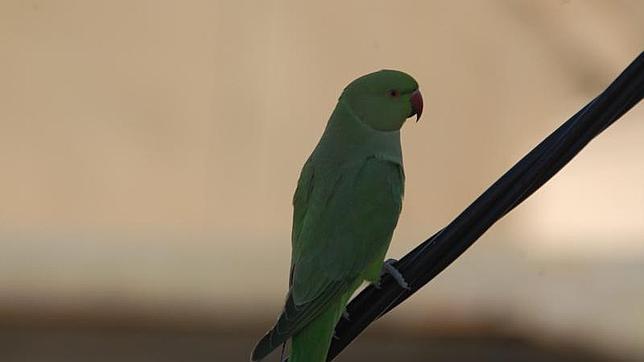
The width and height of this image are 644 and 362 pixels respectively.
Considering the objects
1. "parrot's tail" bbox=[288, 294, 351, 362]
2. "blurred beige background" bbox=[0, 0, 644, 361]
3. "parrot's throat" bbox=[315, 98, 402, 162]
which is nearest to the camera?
"parrot's tail" bbox=[288, 294, 351, 362]

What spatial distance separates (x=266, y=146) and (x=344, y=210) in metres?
3.54

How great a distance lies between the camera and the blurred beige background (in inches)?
252

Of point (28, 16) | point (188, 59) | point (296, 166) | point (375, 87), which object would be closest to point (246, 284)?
point (296, 166)

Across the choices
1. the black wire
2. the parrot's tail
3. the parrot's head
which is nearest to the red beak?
the parrot's head

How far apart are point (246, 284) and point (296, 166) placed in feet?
2.65

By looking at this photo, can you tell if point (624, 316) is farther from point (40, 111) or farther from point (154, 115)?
point (40, 111)

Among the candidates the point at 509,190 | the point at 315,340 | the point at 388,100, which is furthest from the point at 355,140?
the point at 509,190

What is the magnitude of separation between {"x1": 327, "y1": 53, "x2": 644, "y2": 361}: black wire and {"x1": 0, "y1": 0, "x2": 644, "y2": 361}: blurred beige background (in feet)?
13.1

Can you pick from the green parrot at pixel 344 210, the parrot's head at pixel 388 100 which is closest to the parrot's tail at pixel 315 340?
the green parrot at pixel 344 210

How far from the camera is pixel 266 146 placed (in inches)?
259

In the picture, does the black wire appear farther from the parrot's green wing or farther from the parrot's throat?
the parrot's throat

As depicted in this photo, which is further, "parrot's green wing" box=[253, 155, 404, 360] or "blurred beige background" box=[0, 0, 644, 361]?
"blurred beige background" box=[0, 0, 644, 361]

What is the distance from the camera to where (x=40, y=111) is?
6.39 m

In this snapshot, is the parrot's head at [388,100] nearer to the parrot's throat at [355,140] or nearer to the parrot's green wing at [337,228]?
the parrot's throat at [355,140]
